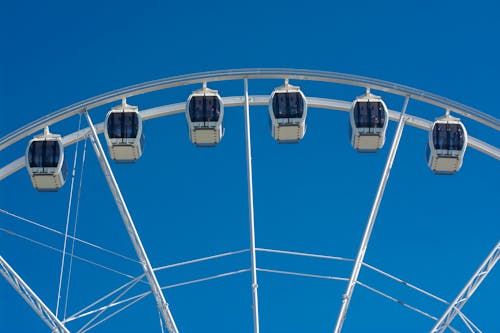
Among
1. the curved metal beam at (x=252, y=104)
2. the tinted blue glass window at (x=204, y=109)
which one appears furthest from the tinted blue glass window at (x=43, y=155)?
the tinted blue glass window at (x=204, y=109)

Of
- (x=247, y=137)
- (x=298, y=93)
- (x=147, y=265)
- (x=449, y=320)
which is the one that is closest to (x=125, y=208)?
(x=147, y=265)

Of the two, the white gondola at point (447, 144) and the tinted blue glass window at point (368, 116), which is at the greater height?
the tinted blue glass window at point (368, 116)

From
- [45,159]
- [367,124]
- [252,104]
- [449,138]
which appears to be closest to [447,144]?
[449,138]

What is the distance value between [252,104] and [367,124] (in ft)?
12.6

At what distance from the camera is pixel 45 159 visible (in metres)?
36.5

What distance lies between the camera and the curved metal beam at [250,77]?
3541 cm

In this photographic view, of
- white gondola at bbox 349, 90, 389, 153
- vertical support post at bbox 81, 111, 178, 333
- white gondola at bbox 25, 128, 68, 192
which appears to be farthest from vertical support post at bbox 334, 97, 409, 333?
white gondola at bbox 25, 128, 68, 192

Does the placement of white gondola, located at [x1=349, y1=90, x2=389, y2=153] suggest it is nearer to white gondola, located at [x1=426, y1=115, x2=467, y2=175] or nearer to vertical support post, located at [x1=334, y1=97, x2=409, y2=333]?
white gondola, located at [x1=426, y1=115, x2=467, y2=175]

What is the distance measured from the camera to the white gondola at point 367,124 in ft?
119

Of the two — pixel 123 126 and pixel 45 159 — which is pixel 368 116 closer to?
pixel 123 126

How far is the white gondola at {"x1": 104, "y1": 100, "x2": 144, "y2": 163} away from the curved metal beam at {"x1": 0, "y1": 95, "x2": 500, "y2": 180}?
282mm

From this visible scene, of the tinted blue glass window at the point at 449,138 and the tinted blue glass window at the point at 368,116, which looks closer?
the tinted blue glass window at the point at 368,116

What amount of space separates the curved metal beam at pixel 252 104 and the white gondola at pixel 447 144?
406 millimetres

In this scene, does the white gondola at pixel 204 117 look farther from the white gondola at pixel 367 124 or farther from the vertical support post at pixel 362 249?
the vertical support post at pixel 362 249
